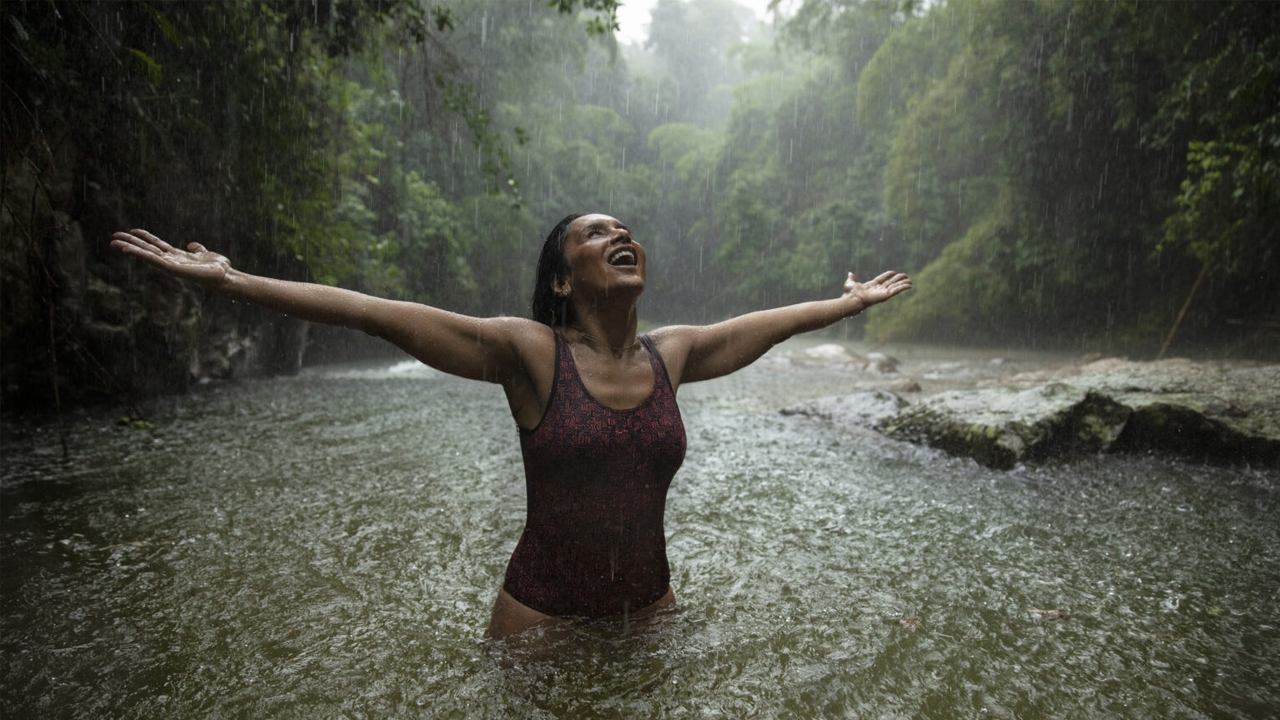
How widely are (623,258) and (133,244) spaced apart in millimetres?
1470

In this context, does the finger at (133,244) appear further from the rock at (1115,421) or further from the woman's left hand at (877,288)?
the rock at (1115,421)

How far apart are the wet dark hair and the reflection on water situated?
1.12m

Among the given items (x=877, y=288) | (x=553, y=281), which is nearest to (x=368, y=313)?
(x=553, y=281)

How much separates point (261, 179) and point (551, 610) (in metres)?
8.49

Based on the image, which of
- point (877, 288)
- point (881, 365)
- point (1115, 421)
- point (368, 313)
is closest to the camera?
point (368, 313)

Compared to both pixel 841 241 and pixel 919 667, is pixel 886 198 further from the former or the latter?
pixel 919 667

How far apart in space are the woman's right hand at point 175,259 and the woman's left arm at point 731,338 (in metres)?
1.44

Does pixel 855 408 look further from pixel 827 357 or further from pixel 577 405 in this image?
pixel 827 357

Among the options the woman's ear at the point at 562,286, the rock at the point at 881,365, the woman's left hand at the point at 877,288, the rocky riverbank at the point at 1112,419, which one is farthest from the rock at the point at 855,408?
the rock at the point at 881,365

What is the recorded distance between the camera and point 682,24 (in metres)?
60.0

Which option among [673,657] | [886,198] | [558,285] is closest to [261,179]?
[558,285]

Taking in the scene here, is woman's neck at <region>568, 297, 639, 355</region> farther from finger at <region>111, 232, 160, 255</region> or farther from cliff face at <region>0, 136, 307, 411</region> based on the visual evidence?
cliff face at <region>0, 136, 307, 411</region>

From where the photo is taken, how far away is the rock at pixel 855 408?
26.8 feet

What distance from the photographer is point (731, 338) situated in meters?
2.86
